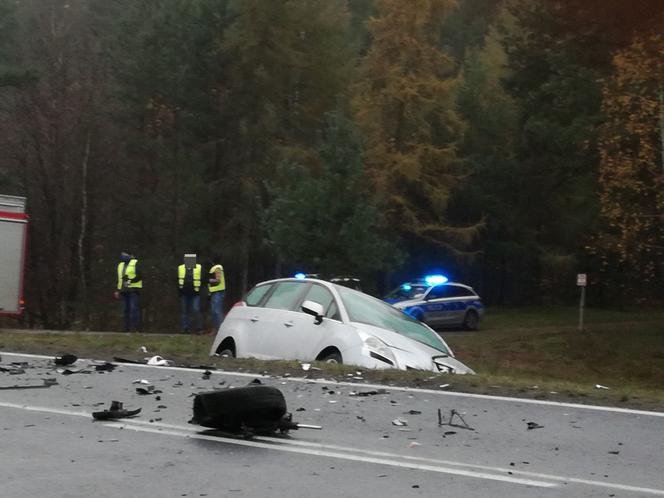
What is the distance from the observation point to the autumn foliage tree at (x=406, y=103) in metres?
42.9

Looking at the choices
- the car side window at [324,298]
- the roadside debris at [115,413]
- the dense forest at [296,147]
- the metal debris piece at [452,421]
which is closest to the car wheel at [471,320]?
the dense forest at [296,147]

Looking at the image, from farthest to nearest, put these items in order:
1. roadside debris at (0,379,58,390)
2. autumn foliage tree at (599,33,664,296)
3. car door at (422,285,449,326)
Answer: car door at (422,285,449,326) → autumn foliage tree at (599,33,664,296) → roadside debris at (0,379,58,390)

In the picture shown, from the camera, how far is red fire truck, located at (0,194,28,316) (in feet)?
86.3

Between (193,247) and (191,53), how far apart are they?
25.4 ft

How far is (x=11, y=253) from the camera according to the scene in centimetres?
2641

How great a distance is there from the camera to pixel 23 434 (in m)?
8.08

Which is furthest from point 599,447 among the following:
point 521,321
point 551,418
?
point 521,321

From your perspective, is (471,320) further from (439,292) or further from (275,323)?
(275,323)

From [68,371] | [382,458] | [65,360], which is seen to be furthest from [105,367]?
[382,458]

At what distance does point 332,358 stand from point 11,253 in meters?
15.5

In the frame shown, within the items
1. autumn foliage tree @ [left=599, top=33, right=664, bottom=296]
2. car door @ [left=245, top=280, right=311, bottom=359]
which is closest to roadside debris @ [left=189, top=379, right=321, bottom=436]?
car door @ [left=245, top=280, right=311, bottom=359]

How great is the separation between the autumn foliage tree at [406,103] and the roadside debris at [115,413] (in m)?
33.9

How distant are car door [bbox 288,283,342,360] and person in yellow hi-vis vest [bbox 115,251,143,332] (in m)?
12.2

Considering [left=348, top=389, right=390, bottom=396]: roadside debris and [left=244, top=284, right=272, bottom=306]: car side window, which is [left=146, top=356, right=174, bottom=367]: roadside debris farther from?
[left=348, top=389, right=390, bottom=396]: roadside debris
